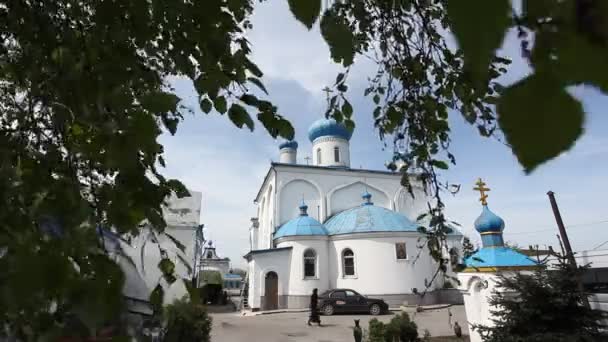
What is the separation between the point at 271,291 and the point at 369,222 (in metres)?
6.01

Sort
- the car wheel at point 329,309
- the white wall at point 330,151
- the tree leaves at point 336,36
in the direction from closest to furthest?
the tree leaves at point 336,36 → the car wheel at point 329,309 → the white wall at point 330,151

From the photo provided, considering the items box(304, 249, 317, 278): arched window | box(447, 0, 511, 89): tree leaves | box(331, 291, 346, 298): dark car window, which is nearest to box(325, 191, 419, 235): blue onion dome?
box(304, 249, 317, 278): arched window

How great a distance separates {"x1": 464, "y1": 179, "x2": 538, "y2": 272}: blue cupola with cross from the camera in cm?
676

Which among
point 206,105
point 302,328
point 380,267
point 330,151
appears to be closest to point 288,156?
point 330,151

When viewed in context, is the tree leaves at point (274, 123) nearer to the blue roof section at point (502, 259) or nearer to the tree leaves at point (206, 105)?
the tree leaves at point (206, 105)

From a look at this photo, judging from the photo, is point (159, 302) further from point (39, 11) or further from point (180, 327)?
point (180, 327)

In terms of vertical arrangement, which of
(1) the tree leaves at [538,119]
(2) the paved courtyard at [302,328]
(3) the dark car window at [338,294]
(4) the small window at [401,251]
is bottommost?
(2) the paved courtyard at [302,328]

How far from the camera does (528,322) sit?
16.7 ft

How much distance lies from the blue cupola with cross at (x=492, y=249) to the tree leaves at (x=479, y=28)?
7154 mm

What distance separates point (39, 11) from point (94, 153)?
1320 millimetres

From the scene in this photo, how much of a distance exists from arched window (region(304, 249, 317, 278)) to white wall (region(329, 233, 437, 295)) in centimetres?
88

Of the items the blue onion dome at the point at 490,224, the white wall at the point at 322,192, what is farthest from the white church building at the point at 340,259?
the blue onion dome at the point at 490,224

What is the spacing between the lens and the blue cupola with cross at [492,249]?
676 cm

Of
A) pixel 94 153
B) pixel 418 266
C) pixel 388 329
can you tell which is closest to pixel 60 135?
pixel 94 153
